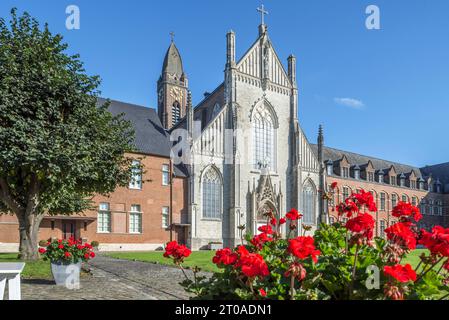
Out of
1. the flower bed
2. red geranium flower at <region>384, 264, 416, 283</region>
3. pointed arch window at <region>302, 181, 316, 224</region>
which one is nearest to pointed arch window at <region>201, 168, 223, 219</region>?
pointed arch window at <region>302, 181, 316, 224</region>

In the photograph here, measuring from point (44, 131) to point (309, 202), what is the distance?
32.7 metres

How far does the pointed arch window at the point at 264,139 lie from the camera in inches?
1556

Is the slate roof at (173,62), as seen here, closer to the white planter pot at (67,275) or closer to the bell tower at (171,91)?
the bell tower at (171,91)

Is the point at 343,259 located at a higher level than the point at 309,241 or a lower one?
lower

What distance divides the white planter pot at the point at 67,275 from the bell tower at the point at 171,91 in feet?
145

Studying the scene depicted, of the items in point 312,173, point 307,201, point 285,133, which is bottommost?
point 307,201

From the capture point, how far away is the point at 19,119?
14281 millimetres

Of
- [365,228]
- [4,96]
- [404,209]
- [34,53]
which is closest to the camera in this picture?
[365,228]

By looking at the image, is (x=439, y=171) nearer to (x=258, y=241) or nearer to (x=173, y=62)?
(x=173, y=62)

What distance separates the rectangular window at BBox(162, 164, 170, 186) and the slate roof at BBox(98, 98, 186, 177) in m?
0.79

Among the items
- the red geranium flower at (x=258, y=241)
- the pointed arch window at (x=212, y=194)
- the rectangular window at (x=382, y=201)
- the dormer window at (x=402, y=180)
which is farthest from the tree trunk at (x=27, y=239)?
the dormer window at (x=402, y=180)

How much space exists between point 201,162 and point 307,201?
13873 mm

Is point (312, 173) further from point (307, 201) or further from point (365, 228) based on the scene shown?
point (365, 228)

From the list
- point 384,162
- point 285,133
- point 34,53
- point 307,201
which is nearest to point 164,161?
point 285,133
